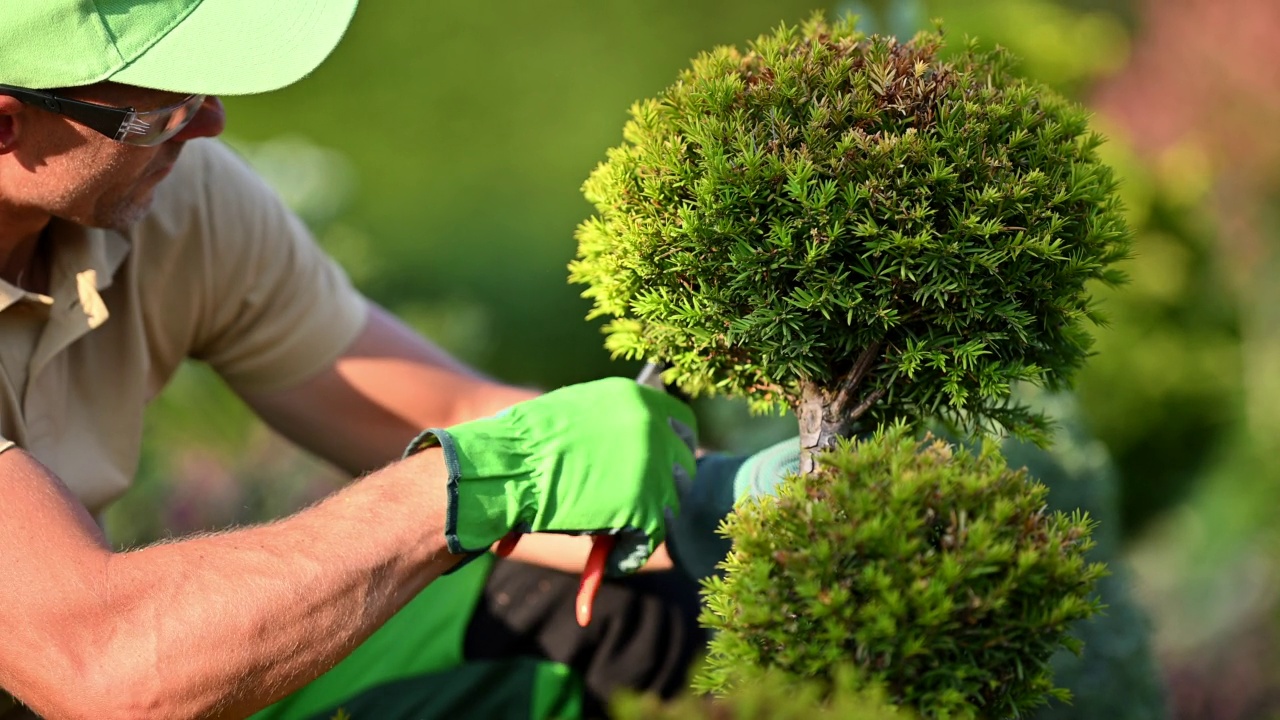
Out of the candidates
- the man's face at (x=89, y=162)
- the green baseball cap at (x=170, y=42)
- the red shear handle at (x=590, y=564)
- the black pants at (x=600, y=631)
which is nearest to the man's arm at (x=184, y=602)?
the red shear handle at (x=590, y=564)

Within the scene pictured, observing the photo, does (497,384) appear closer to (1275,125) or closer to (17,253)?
(17,253)

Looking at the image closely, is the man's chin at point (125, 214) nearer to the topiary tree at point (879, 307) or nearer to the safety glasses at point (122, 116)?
the safety glasses at point (122, 116)

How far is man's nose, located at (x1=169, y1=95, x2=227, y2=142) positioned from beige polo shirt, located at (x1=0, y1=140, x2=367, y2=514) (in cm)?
32

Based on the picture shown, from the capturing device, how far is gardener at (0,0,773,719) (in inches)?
54.9

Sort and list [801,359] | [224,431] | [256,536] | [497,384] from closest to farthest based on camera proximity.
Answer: [801,359] < [256,536] < [497,384] < [224,431]

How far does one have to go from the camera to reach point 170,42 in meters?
1.59

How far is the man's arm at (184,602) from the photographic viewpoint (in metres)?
1.38

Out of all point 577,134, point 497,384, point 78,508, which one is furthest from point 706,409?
point 78,508

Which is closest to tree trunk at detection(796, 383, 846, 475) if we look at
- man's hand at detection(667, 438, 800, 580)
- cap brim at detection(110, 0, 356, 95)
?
man's hand at detection(667, 438, 800, 580)

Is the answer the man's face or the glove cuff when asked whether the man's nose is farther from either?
the glove cuff

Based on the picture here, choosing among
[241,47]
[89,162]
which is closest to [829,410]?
[241,47]

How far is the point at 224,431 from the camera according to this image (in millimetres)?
4289

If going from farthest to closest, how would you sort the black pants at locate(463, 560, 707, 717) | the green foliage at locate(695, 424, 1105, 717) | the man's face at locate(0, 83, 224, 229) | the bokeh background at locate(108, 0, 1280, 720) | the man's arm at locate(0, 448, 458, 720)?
the bokeh background at locate(108, 0, 1280, 720) < the black pants at locate(463, 560, 707, 717) < the man's face at locate(0, 83, 224, 229) < the man's arm at locate(0, 448, 458, 720) < the green foliage at locate(695, 424, 1105, 717)

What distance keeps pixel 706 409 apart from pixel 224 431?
1889 mm
